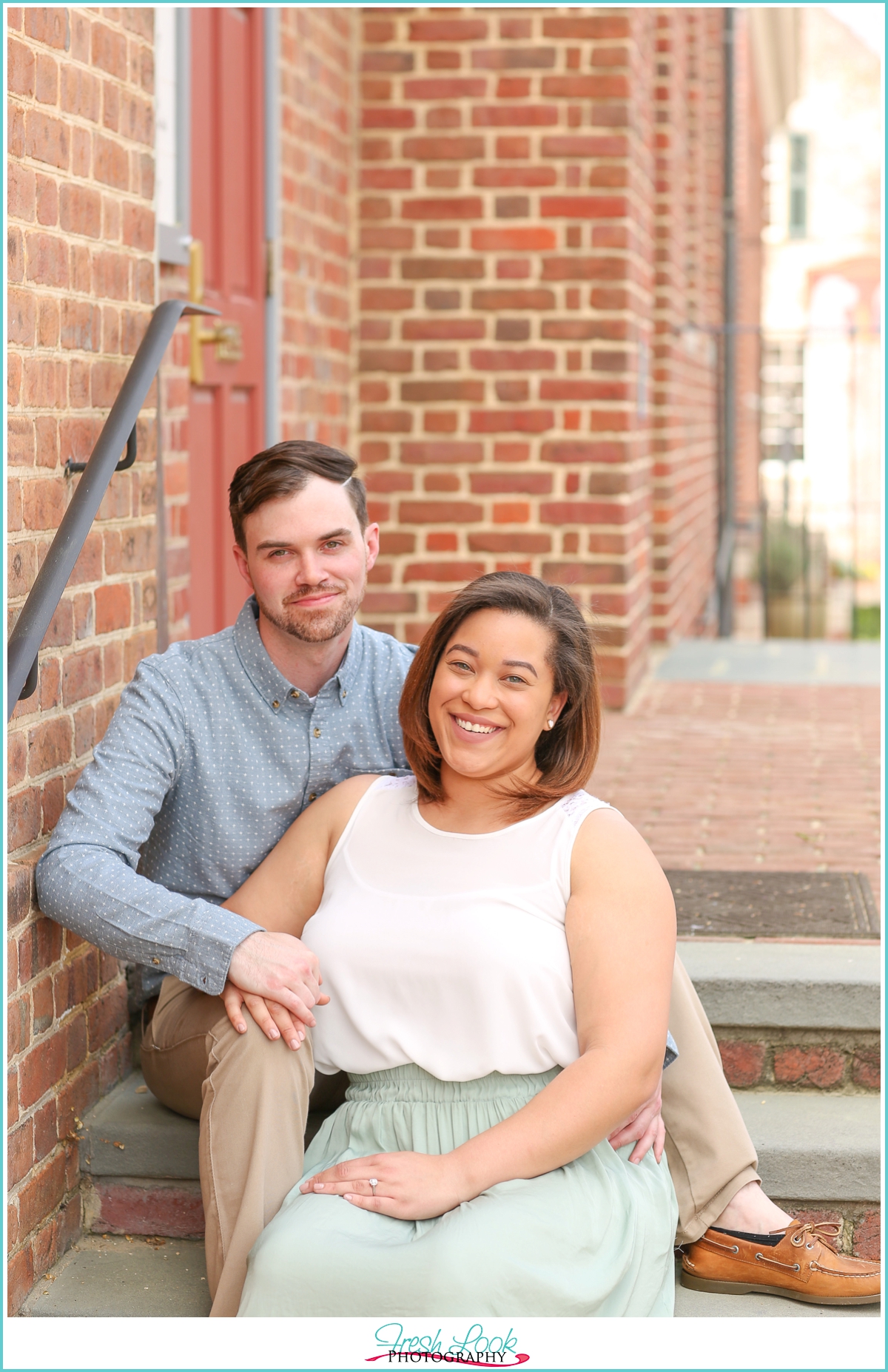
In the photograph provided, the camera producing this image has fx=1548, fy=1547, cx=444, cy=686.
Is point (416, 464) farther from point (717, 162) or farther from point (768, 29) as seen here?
point (768, 29)

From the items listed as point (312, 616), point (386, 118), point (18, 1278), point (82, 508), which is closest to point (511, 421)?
point (386, 118)

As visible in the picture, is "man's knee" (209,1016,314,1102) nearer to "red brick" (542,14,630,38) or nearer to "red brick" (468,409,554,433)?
"red brick" (468,409,554,433)

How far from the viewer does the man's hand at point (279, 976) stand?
7.07ft

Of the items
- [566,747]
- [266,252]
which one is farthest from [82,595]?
[266,252]

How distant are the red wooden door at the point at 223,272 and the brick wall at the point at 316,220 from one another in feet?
0.65

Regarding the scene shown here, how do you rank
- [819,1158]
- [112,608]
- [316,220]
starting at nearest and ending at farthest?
1. [819,1158]
2. [112,608]
3. [316,220]

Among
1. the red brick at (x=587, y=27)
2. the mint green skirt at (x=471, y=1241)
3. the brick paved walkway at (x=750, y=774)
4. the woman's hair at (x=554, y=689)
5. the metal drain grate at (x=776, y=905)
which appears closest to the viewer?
the mint green skirt at (x=471, y=1241)

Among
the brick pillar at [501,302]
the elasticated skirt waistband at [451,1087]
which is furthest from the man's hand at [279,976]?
the brick pillar at [501,302]

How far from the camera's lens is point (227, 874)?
2.55m

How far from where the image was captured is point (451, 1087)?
219 cm

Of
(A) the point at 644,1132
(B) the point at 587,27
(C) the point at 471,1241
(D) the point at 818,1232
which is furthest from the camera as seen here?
(B) the point at 587,27

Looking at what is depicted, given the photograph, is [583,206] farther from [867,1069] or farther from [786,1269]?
[786,1269]

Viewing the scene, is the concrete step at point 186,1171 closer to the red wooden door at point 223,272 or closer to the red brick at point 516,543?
the red wooden door at point 223,272

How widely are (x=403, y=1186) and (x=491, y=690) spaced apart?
2.26 feet
